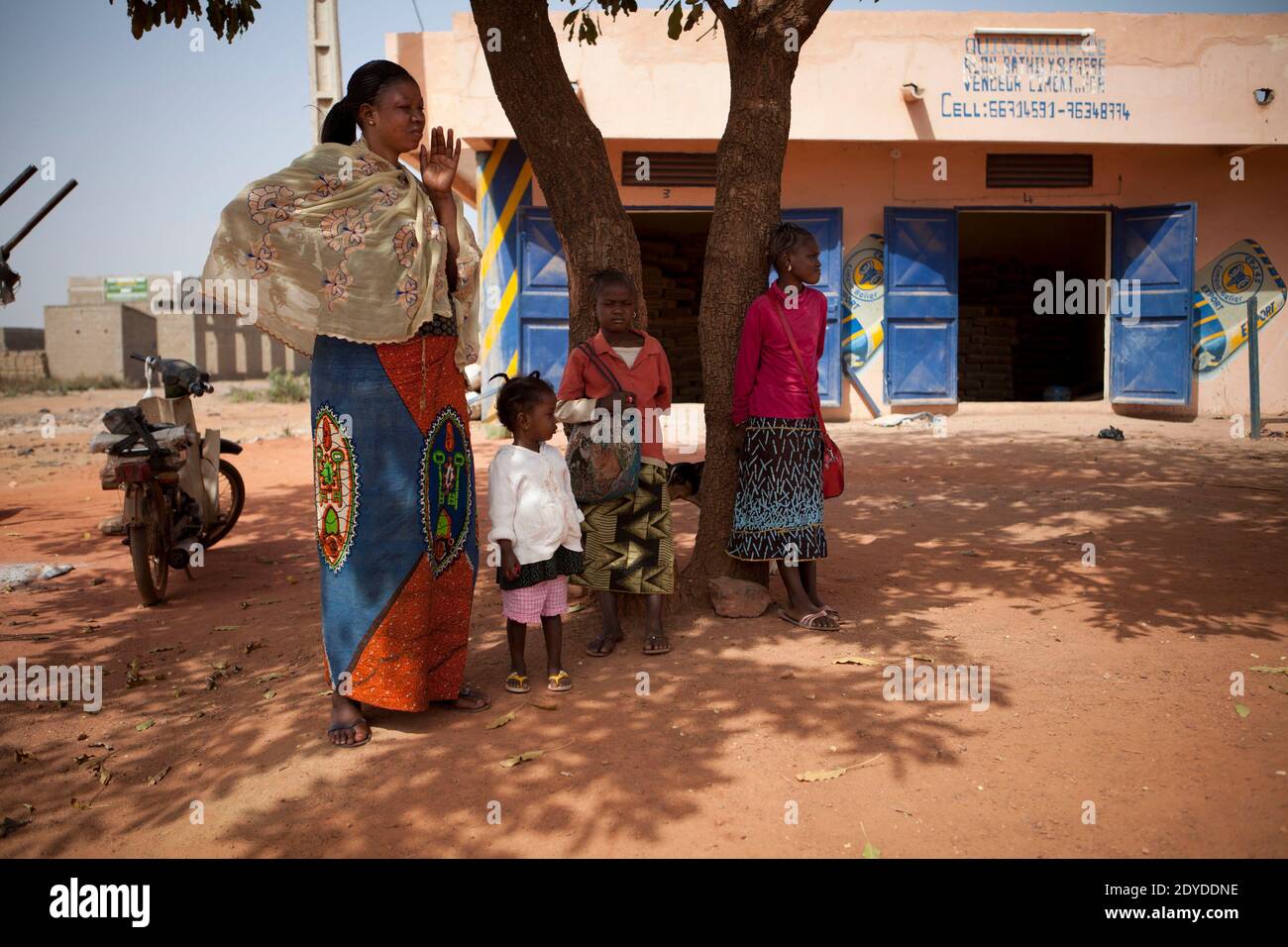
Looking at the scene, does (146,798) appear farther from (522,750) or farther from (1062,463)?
(1062,463)

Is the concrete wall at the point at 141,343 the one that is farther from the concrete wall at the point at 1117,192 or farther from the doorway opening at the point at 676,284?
the concrete wall at the point at 1117,192

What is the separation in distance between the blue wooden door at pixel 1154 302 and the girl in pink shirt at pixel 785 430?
880cm

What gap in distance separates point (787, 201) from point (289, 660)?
9103mm

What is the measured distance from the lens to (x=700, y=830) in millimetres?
2598

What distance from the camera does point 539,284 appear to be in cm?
1111

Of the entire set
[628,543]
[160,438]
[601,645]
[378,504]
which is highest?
[160,438]

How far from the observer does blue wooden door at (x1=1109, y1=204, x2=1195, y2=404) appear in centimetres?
1119

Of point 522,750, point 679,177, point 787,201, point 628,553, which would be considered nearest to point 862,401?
point 787,201

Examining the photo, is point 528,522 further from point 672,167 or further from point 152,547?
point 672,167

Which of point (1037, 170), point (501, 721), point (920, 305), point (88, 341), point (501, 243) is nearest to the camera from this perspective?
point (501, 721)

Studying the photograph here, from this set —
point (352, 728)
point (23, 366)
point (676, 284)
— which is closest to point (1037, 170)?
point (676, 284)

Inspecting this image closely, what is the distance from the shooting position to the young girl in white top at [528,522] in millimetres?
3574

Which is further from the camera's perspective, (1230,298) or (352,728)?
(1230,298)

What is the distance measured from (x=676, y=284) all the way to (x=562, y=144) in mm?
11635
